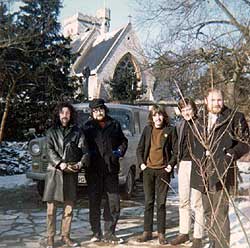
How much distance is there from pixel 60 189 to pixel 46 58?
43.4 ft

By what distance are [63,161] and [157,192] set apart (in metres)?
1.26

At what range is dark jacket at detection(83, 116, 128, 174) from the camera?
540 cm

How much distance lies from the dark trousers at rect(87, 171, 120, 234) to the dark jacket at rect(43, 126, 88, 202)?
30 centimetres

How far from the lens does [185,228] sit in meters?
5.51

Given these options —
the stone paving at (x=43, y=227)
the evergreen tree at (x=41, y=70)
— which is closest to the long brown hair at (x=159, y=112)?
the stone paving at (x=43, y=227)

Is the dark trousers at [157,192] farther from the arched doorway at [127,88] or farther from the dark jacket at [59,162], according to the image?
the arched doorway at [127,88]

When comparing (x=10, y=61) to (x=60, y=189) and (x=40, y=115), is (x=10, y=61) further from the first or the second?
(x=60, y=189)

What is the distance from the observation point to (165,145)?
5473 mm

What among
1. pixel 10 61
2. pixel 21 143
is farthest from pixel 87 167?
pixel 21 143

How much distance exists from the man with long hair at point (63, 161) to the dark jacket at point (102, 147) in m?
0.22

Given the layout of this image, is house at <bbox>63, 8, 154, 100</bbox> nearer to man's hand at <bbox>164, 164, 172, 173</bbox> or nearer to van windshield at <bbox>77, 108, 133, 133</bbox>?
van windshield at <bbox>77, 108, 133, 133</bbox>

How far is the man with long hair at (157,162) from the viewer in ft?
17.8

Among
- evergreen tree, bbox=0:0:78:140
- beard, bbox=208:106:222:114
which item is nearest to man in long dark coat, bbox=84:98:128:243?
beard, bbox=208:106:222:114

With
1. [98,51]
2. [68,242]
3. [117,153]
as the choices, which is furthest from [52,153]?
[98,51]
